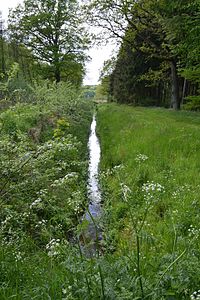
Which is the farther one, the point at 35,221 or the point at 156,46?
the point at 156,46

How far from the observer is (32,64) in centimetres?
3167

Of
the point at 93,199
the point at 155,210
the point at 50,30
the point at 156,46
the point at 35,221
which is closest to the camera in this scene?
the point at 35,221

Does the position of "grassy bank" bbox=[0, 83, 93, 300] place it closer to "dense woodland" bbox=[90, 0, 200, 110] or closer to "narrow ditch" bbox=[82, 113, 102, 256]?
"narrow ditch" bbox=[82, 113, 102, 256]

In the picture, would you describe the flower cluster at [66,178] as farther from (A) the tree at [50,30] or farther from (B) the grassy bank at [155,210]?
(A) the tree at [50,30]

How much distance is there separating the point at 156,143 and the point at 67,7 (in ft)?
86.8

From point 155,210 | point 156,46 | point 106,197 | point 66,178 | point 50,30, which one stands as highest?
point 50,30

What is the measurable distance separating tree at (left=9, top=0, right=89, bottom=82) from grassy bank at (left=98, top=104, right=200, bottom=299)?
21.6 metres

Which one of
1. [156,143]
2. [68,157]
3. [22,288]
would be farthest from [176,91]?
[22,288]

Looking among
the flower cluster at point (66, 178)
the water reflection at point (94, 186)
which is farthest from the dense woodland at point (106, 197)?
the water reflection at point (94, 186)

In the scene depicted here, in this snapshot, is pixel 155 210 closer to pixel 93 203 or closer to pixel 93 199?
pixel 93 203

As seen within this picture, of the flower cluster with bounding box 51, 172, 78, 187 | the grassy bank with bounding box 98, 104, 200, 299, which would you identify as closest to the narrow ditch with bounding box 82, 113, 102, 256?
the grassy bank with bounding box 98, 104, 200, 299

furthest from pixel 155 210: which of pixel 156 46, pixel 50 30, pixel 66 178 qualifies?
pixel 50 30

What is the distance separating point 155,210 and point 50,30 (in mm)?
28270

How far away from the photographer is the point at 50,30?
29.7m
